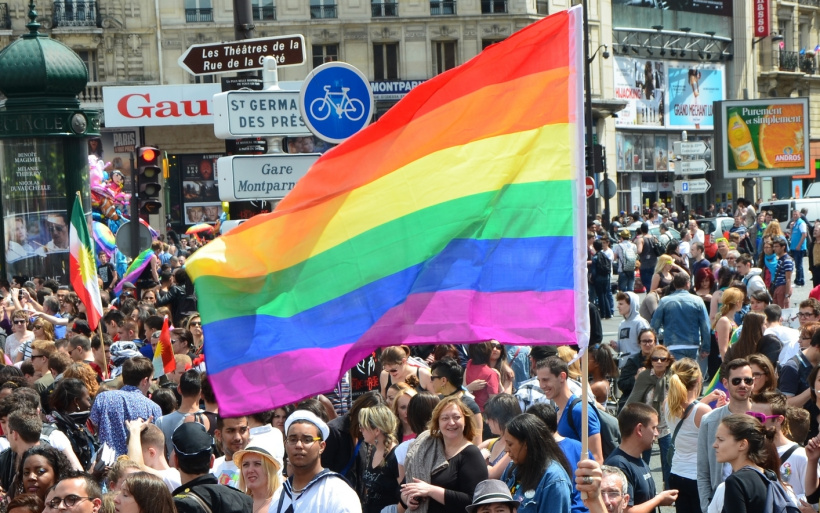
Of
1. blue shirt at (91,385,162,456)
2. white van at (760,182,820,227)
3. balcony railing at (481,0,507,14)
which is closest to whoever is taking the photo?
blue shirt at (91,385,162,456)

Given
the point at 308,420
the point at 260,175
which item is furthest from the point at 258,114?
the point at 308,420

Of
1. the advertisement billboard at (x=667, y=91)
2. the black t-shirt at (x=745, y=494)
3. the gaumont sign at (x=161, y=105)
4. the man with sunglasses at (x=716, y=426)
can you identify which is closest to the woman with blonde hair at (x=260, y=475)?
the black t-shirt at (x=745, y=494)

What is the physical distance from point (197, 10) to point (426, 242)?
156ft

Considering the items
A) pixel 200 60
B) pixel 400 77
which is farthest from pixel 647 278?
pixel 400 77

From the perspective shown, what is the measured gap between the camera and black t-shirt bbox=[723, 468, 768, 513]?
572cm

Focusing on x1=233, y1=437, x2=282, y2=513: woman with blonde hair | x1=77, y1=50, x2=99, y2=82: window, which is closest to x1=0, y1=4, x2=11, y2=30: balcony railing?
x1=77, y1=50, x2=99, y2=82: window

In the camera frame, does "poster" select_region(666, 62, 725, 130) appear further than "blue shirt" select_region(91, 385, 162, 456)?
Yes

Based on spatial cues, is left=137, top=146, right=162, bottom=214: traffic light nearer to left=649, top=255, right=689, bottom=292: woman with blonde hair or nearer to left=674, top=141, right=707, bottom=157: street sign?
left=649, top=255, right=689, bottom=292: woman with blonde hair

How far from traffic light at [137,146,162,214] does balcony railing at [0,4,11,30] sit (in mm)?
35226

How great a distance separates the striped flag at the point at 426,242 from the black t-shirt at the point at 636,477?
80.2 inches

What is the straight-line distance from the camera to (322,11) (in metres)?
51.7

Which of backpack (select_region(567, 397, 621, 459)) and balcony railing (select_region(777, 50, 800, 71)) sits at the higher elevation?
balcony railing (select_region(777, 50, 800, 71))

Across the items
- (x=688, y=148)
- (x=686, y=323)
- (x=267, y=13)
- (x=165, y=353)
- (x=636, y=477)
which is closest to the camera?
(x=636, y=477)

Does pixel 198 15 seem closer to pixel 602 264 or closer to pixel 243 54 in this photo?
pixel 602 264
